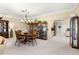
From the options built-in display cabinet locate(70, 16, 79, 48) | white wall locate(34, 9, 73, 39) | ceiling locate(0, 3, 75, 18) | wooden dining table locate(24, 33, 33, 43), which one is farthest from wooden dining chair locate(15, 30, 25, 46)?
built-in display cabinet locate(70, 16, 79, 48)

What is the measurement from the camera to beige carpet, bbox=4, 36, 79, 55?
2.37m

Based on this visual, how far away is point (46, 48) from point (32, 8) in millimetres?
809

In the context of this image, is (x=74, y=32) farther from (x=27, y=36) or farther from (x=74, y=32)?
(x=27, y=36)

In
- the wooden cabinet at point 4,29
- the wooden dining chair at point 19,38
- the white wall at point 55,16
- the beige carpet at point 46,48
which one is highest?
the white wall at point 55,16

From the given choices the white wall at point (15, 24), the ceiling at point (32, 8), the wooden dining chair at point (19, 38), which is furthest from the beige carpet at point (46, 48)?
the ceiling at point (32, 8)

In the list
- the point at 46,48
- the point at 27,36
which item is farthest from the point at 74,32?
the point at 27,36

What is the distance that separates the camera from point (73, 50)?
2.35m

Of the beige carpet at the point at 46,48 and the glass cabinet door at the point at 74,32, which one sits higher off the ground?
the glass cabinet door at the point at 74,32

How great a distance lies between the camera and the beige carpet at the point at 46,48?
2373mm

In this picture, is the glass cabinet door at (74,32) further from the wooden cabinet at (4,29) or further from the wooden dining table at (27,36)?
the wooden cabinet at (4,29)

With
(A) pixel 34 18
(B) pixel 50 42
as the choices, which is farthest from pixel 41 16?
(B) pixel 50 42

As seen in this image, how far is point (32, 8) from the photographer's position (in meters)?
2.37

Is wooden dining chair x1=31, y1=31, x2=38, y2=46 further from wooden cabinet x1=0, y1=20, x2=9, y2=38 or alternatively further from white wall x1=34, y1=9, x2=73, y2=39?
wooden cabinet x1=0, y1=20, x2=9, y2=38

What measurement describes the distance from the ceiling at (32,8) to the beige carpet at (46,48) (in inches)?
20.6
